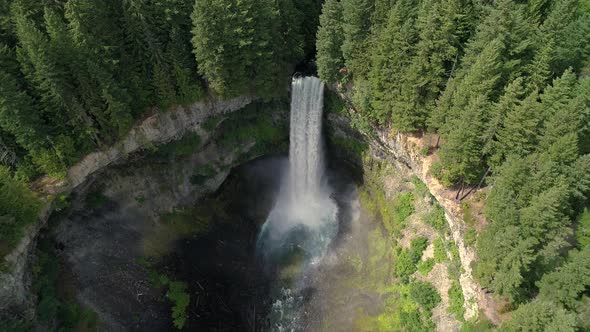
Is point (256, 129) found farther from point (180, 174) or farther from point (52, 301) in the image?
point (52, 301)

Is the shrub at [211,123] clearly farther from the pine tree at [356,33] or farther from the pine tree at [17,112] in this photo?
the pine tree at [356,33]

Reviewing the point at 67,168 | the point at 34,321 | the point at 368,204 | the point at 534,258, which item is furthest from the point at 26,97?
the point at 534,258

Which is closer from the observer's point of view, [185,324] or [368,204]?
[185,324]

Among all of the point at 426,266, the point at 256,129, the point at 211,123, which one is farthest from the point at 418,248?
the point at 211,123

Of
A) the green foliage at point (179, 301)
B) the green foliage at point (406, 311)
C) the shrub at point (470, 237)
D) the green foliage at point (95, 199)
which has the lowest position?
the green foliage at point (179, 301)

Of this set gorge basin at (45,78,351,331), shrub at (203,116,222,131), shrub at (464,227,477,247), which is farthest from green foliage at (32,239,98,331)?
shrub at (464,227,477,247)

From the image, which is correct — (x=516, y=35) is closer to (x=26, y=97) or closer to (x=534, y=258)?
(x=534, y=258)

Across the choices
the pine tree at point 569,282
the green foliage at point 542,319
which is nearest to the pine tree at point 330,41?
the pine tree at point 569,282
